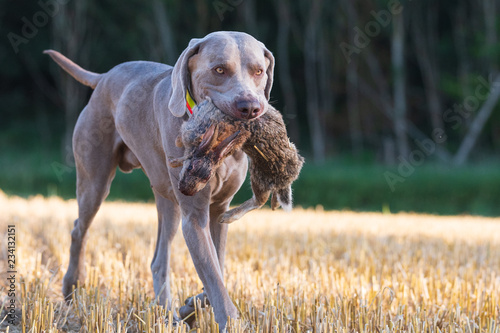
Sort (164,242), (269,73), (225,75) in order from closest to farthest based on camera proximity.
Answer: (225,75) < (269,73) < (164,242)

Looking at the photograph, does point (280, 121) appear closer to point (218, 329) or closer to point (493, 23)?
point (218, 329)

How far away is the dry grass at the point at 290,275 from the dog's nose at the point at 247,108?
36.1 inches

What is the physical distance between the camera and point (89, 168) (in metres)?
4.23

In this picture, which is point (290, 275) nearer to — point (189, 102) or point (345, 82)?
point (189, 102)

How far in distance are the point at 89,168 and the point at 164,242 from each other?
2.44 ft

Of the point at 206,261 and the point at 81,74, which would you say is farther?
the point at 81,74

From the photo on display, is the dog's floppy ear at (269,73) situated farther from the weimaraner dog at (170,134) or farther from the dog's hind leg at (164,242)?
the dog's hind leg at (164,242)

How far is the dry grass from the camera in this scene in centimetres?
310

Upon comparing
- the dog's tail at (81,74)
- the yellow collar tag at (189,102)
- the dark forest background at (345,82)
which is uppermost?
the dark forest background at (345,82)

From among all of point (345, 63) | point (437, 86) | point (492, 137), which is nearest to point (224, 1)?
point (345, 63)

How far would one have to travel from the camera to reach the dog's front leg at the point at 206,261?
2957 mm

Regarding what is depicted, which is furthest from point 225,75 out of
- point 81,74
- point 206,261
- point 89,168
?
point 81,74

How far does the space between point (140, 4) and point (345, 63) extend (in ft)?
20.0

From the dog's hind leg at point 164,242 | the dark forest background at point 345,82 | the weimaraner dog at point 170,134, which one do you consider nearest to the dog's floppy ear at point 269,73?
the weimaraner dog at point 170,134
